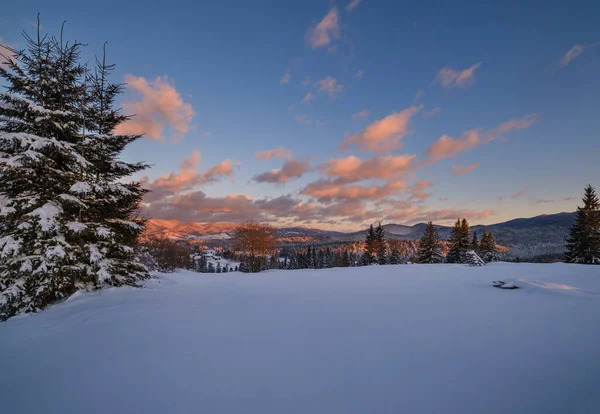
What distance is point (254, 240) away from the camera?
3297cm

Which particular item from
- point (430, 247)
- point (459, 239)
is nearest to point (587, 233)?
point (459, 239)

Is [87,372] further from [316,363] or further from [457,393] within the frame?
[457,393]

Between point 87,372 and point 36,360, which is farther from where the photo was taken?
point 36,360

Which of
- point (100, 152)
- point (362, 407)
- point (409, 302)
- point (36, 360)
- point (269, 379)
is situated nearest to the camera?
point (362, 407)

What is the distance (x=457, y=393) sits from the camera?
2717 millimetres

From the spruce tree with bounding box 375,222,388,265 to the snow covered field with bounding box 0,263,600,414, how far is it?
3640 centimetres

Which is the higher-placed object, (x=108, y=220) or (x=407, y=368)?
(x=108, y=220)

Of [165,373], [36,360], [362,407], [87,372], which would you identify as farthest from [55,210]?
[362,407]

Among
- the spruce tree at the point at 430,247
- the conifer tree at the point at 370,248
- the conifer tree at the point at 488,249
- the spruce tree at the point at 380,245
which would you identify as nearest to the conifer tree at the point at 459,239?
the spruce tree at the point at 430,247

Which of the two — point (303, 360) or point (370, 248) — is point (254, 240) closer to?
point (370, 248)

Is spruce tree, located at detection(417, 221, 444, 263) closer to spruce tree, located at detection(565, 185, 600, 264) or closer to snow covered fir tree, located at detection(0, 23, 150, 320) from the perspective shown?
spruce tree, located at detection(565, 185, 600, 264)

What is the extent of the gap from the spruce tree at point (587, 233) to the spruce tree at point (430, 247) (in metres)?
14.1

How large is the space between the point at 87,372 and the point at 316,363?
10.3 ft

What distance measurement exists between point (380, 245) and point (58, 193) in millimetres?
40995
